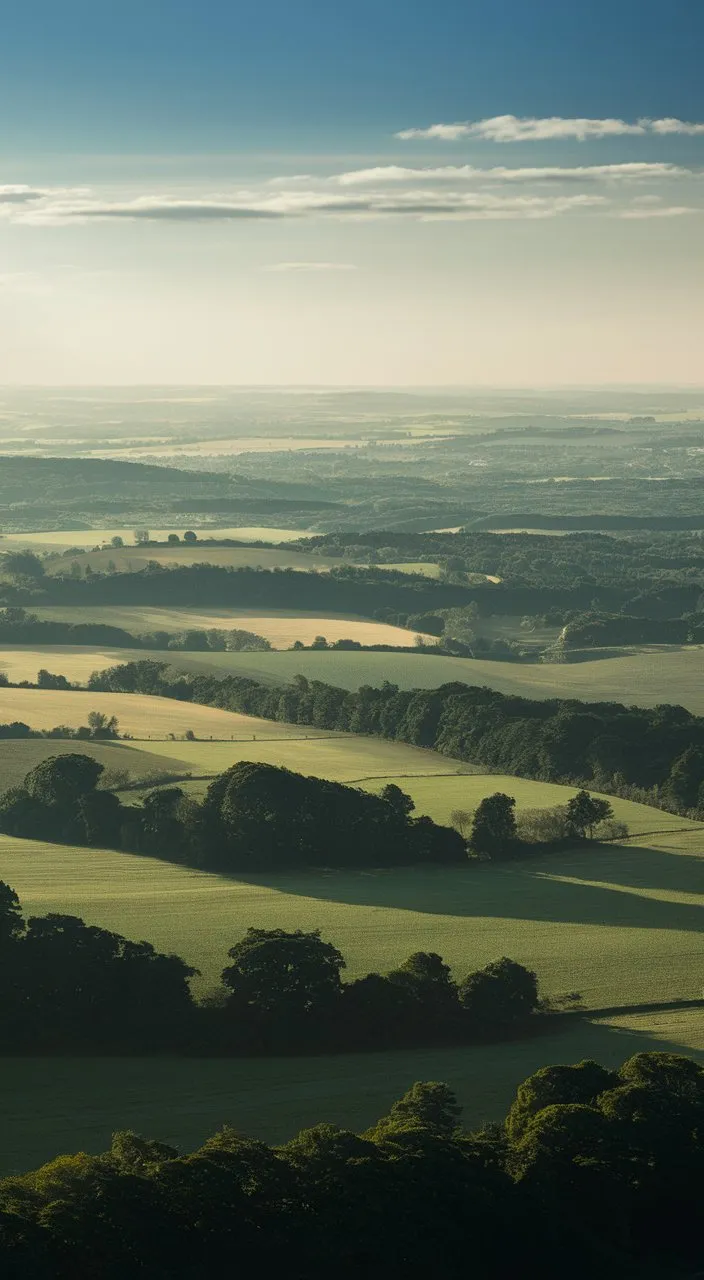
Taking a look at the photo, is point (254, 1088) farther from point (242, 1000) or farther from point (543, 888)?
point (543, 888)

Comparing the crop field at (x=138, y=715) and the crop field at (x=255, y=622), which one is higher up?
the crop field at (x=255, y=622)

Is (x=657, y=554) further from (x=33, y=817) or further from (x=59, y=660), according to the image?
(x=33, y=817)

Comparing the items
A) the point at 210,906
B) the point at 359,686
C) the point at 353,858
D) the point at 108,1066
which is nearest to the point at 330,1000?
the point at 108,1066

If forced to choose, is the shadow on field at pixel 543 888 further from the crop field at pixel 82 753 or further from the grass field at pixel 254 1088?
the crop field at pixel 82 753

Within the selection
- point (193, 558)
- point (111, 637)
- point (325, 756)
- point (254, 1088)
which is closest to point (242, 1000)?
point (254, 1088)

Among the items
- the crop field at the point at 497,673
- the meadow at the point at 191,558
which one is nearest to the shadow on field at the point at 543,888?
the crop field at the point at 497,673

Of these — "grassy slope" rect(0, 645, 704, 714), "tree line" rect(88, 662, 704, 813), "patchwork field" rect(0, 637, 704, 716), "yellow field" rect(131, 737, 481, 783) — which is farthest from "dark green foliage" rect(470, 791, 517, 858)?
"patchwork field" rect(0, 637, 704, 716)
